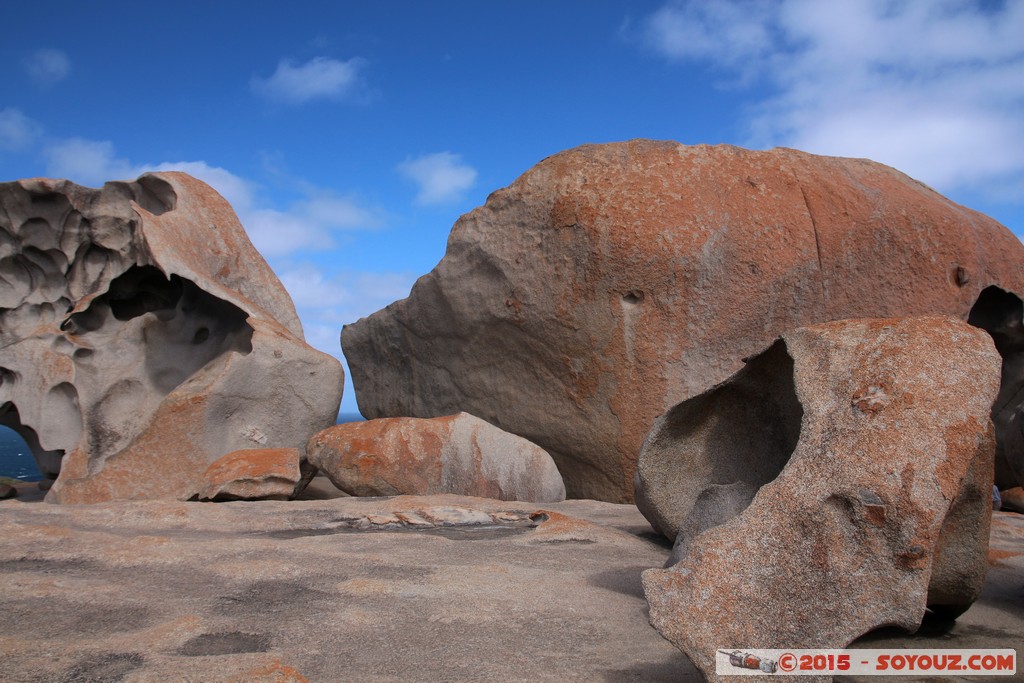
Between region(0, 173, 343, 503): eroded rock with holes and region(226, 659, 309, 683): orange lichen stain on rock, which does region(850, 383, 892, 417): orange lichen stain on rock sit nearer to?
region(226, 659, 309, 683): orange lichen stain on rock

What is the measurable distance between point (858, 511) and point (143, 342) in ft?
17.5

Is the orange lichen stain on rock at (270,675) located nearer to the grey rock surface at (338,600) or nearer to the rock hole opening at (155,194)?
the grey rock surface at (338,600)

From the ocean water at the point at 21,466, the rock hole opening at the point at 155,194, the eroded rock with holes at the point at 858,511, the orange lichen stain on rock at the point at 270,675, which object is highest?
the rock hole opening at the point at 155,194

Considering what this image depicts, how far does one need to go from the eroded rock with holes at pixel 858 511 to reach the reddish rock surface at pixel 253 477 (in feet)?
11.0

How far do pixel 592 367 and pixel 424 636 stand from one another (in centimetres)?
399

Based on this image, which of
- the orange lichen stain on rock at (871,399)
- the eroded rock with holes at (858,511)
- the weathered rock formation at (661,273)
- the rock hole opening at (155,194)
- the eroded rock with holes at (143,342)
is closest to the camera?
the eroded rock with holes at (858,511)

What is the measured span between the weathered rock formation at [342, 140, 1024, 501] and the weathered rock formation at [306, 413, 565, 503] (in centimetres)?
74

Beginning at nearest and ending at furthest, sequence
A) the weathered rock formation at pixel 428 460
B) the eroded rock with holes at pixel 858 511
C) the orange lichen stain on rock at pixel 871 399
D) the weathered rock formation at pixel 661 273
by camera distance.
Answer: the eroded rock with holes at pixel 858 511 → the orange lichen stain on rock at pixel 871 399 → the weathered rock formation at pixel 428 460 → the weathered rock formation at pixel 661 273

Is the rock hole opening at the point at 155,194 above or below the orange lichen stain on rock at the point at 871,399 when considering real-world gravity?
above

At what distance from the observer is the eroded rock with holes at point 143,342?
555 cm

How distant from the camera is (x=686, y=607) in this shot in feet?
6.49

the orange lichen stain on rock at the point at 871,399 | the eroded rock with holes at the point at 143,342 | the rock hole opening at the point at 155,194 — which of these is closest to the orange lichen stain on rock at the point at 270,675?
the orange lichen stain on rock at the point at 871,399

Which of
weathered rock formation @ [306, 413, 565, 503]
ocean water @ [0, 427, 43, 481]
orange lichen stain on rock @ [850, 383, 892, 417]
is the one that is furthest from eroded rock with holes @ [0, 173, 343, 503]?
orange lichen stain on rock @ [850, 383, 892, 417]

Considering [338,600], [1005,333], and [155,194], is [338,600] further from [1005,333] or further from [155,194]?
[155,194]
